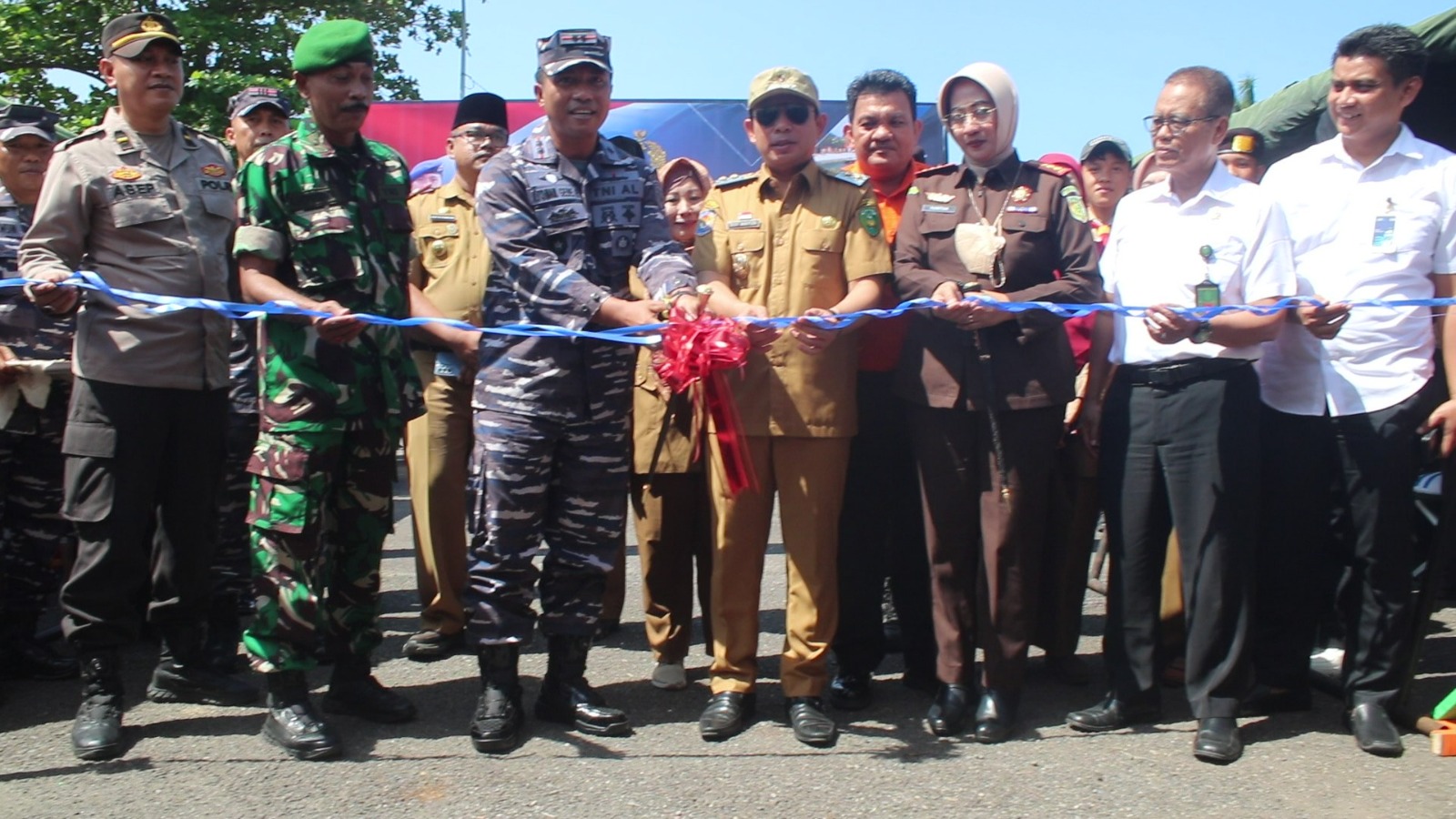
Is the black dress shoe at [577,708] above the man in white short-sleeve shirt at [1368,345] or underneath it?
underneath

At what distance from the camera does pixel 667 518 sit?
15.1ft

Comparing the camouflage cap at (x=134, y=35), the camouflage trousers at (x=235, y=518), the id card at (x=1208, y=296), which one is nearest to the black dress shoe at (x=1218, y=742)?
the id card at (x=1208, y=296)

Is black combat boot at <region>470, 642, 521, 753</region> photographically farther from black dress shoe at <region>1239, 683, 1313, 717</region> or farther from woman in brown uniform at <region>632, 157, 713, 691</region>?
black dress shoe at <region>1239, 683, 1313, 717</region>

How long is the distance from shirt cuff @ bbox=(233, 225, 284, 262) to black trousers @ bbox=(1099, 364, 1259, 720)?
9.09 feet

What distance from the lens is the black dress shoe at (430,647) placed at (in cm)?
484

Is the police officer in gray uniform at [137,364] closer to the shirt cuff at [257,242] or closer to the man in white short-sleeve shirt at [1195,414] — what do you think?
the shirt cuff at [257,242]

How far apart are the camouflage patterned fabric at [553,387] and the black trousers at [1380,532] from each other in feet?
7.25

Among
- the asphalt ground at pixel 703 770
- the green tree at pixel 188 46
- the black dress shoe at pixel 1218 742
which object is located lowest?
the asphalt ground at pixel 703 770

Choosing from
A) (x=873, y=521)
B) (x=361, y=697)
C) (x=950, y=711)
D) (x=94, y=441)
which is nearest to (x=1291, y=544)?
(x=950, y=711)

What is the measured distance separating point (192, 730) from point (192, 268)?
1.53 metres

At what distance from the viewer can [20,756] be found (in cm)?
368

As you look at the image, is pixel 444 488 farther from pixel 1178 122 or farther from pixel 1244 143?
pixel 1244 143

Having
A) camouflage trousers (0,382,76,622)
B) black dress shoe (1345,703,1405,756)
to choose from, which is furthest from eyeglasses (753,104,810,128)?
camouflage trousers (0,382,76,622)

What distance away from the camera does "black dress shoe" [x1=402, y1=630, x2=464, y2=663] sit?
4836 mm
